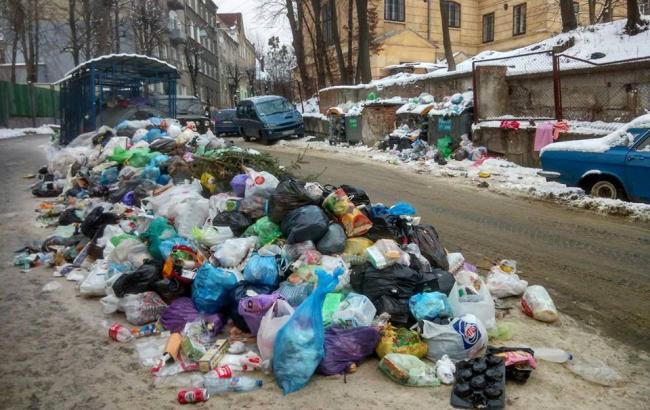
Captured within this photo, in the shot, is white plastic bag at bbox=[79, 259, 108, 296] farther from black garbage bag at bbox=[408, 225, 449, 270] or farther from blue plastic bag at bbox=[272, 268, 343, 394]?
black garbage bag at bbox=[408, 225, 449, 270]

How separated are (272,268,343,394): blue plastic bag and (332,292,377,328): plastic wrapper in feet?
0.95

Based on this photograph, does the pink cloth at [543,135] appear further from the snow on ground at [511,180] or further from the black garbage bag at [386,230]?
the black garbage bag at [386,230]

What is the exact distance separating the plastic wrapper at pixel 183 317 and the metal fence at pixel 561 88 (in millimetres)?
10887

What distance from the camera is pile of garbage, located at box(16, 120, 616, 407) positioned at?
11.8ft

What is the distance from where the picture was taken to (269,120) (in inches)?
859

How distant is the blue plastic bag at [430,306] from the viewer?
405cm

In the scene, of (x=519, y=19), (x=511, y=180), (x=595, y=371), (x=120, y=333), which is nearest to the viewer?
(x=595, y=371)

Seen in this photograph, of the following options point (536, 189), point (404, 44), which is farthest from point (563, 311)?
point (404, 44)

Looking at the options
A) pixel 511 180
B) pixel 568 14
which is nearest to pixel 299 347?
pixel 511 180

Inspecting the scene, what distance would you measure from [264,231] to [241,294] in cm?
106

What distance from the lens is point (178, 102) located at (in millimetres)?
19984

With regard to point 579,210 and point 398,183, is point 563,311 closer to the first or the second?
point 579,210

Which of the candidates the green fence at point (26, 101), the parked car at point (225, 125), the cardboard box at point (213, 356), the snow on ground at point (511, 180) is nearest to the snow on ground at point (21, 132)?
the green fence at point (26, 101)

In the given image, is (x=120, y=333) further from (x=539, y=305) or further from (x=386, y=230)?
(x=539, y=305)
